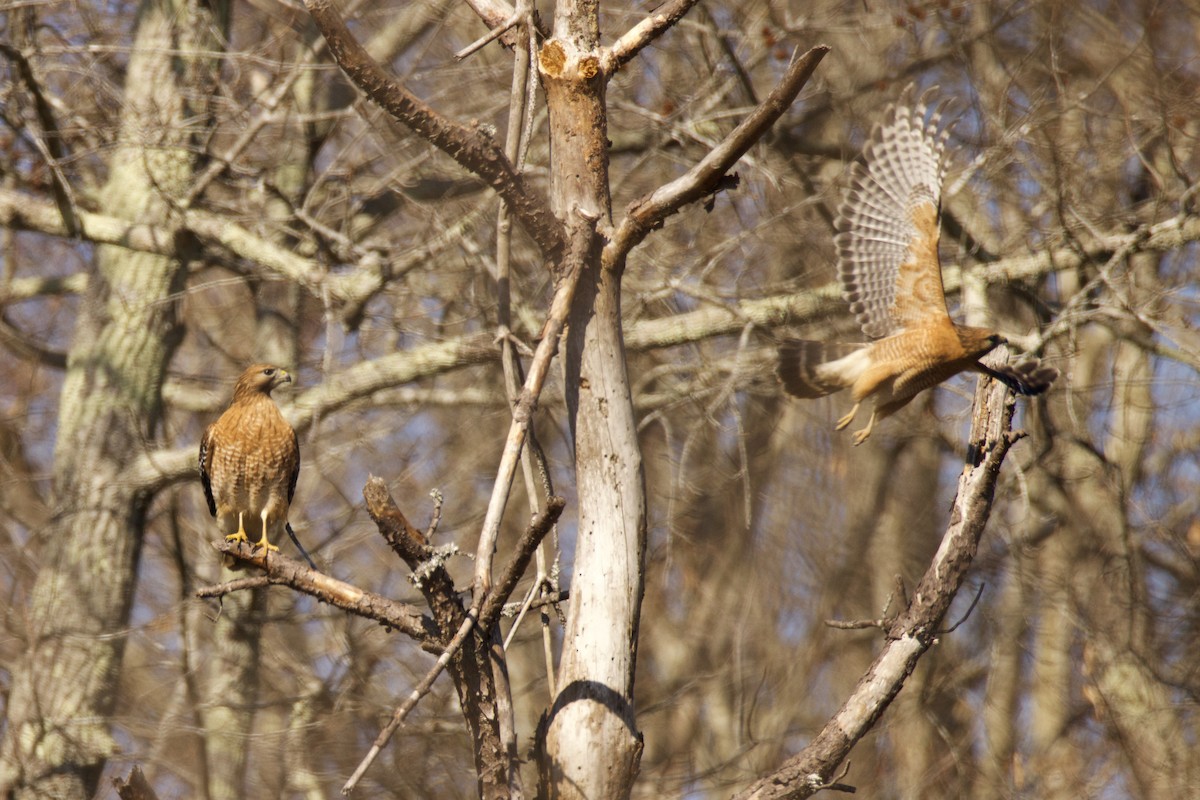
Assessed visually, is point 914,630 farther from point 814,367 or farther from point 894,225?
point 894,225

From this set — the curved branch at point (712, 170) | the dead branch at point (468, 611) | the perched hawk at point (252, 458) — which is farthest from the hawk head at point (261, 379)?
the dead branch at point (468, 611)

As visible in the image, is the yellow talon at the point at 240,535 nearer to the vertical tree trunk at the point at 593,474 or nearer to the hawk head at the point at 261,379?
the hawk head at the point at 261,379

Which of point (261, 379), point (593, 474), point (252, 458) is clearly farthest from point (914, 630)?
point (261, 379)

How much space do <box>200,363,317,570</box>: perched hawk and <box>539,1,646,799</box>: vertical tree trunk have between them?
200cm

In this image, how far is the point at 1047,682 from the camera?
8492mm

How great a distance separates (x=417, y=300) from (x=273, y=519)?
2114 mm

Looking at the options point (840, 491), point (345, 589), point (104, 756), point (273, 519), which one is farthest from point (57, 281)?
point (345, 589)

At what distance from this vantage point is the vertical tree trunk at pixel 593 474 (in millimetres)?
3270

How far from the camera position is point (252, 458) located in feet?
16.7

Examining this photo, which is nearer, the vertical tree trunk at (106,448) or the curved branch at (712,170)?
the curved branch at (712,170)

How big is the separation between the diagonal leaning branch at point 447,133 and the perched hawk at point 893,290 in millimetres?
1503

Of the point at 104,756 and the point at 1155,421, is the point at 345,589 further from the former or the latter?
the point at 1155,421

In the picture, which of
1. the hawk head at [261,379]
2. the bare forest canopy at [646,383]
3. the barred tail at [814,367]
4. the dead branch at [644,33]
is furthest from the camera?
the bare forest canopy at [646,383]

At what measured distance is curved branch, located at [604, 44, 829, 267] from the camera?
3.17 m
